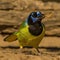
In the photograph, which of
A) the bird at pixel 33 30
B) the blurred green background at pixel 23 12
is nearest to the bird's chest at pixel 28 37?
the bird at pixel 33 30

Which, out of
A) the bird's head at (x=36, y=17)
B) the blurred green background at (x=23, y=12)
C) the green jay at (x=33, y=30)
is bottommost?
the blurred green background at (x=23, y=12)

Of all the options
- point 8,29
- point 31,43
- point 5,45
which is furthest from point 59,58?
point 8,29

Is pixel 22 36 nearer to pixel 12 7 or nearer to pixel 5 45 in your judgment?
pixel 5 45

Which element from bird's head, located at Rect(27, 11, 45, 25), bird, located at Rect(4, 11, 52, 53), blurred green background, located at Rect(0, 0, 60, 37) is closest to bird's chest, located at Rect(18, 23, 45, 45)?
bird, located at Rect(4, 11, 52, 53)

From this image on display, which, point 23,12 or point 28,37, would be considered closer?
point 28,37

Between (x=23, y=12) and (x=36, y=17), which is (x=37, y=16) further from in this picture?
(x=23, y=12)

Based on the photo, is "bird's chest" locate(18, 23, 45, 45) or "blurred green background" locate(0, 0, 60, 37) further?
"blurred green background" locate(0, 0, 60, 37)

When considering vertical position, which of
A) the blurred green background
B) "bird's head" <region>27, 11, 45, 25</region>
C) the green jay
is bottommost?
the blurred green background

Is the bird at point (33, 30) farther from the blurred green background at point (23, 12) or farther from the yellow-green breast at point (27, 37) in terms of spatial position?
the blurred green background at point (23, 12)

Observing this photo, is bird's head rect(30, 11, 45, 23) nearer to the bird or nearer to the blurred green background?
the bird

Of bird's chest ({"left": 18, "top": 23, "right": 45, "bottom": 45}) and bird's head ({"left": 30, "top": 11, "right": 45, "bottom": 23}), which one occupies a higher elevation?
bird's head ({"left": 30, "top": 11, "right": 45, "bottom": 23})

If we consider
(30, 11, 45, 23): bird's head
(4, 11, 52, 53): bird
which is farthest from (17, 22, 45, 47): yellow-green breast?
(30, 11, 45, 23): bird's head

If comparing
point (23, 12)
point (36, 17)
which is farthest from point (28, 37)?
point (23, 12)

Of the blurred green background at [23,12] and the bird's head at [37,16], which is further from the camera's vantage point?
the blurred green background at [23,12]
